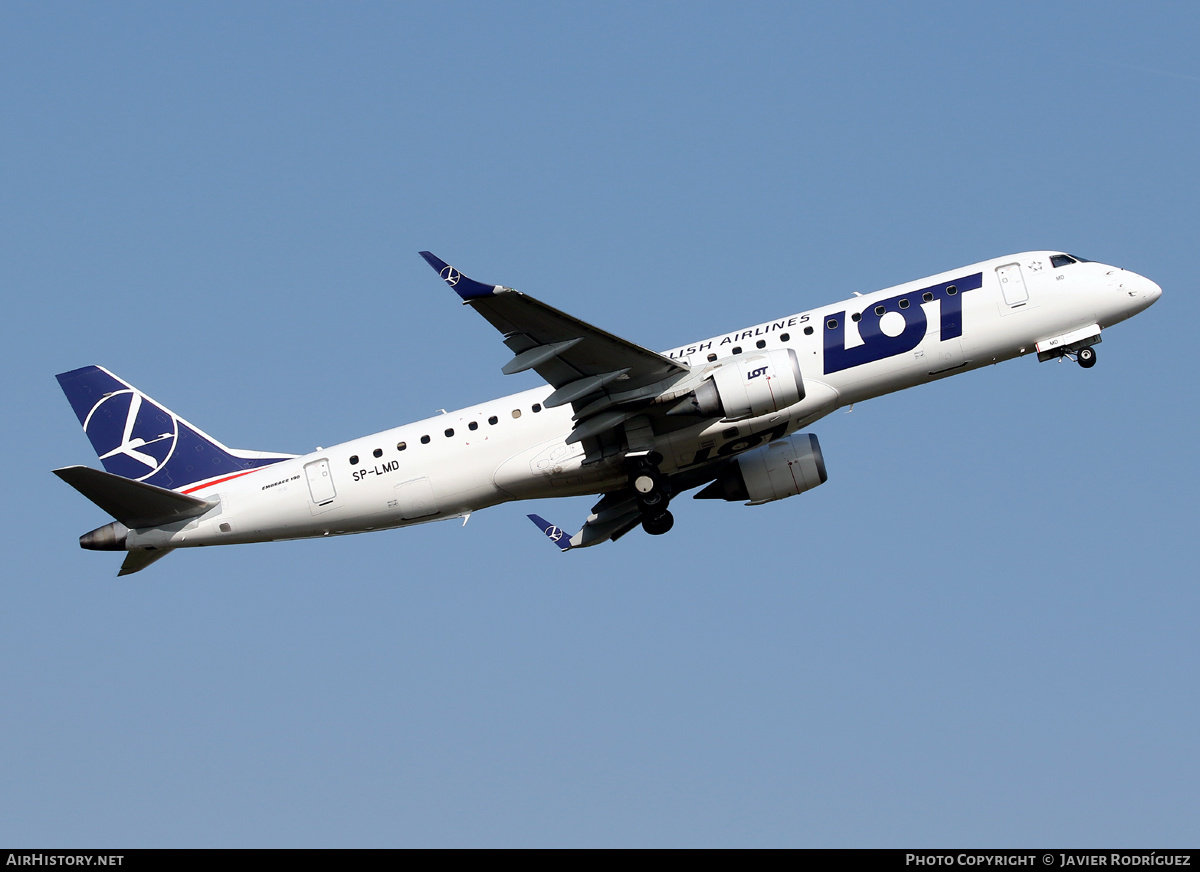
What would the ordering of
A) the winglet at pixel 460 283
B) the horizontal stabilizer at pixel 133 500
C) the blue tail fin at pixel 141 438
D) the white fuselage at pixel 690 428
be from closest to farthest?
1. the winglet at pixel 460 283
2. the horizontal stabilizer at pixel 133 500
3. the white fuselage at pixel 690 428
4. the blue tail fin at pixel 141 438

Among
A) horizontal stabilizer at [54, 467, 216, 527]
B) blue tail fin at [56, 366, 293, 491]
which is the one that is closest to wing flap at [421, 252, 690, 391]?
blue tail fin at [56, 366, 293, 491]

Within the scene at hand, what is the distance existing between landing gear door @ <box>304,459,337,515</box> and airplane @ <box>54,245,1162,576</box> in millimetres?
41

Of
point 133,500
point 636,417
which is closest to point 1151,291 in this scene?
point 636,417

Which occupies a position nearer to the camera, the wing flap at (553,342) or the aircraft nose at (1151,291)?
the wing flap at (553,342)

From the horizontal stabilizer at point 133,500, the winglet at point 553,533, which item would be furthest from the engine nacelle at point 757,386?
the horizontal stabilizer at point 133,500

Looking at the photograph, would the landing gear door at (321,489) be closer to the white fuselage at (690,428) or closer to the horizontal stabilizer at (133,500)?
the white fuselage at (690,428)

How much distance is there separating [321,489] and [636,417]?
956cm

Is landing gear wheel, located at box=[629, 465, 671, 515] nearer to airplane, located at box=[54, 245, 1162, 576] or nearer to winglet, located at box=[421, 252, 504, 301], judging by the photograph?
airplane, located at box=[54, 245, 1162, 576]

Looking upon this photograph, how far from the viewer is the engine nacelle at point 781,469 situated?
3997cm

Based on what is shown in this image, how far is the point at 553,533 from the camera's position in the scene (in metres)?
43.2

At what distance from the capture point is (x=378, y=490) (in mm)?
37469

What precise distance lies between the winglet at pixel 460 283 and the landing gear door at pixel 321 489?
30.7ft
